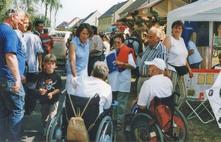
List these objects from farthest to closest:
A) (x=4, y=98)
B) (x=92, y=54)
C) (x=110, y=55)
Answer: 1. (x=92, y=54)
2. (x=110, y=55)
3. (x=4, y=98)

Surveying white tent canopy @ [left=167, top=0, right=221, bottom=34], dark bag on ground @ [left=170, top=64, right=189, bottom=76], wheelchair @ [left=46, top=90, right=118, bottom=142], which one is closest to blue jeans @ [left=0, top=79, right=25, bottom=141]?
wheelchair @ [left=46, top=90, right=118, bottom=142]

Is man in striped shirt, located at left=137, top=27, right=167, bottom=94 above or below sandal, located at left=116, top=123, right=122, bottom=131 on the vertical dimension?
above

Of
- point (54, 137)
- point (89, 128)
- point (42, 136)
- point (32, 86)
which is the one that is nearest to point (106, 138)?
point (89, 128)

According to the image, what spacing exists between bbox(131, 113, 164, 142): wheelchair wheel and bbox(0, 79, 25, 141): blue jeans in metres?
1.47

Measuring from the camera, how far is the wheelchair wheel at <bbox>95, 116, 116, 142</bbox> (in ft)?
13.0

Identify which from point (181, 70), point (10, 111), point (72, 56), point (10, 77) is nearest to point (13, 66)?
point (10, 77)

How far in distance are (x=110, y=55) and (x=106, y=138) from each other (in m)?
2.02

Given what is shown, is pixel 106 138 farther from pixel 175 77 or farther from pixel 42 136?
pixel 175 77

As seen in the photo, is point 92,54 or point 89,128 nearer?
Result: point 89,128

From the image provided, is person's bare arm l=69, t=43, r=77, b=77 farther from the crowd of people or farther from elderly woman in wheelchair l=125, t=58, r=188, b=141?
elderly woman in wheelchair l=125, t=58, r=188, b=141

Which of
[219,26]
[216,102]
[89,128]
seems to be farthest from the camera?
[219,26]

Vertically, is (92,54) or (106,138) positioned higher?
(92,54)

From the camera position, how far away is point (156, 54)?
555 cm

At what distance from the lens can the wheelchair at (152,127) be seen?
4.34 meters
